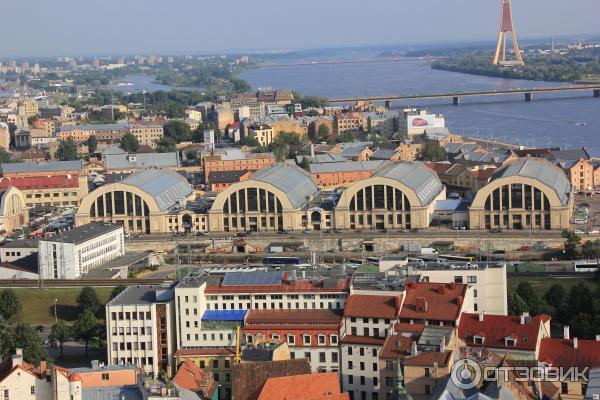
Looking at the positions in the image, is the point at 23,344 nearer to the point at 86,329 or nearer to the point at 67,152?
the point at 86,329

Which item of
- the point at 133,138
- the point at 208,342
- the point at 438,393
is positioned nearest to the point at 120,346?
the point at 208,342

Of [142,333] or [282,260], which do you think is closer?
[142,333]

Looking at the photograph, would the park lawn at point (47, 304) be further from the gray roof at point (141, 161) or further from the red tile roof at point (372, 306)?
the gray roof at point (141, 161)

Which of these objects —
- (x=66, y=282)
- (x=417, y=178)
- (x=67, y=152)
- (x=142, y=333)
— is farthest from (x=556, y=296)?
(x=67, y=152)

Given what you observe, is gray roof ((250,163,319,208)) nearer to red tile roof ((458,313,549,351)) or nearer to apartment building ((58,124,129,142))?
red tile roof ((458,313,549,351))

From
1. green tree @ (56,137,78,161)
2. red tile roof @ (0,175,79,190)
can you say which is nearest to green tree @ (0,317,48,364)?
red tile roof @ (0,175,79,190)

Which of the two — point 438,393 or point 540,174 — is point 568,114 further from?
point 438,393
